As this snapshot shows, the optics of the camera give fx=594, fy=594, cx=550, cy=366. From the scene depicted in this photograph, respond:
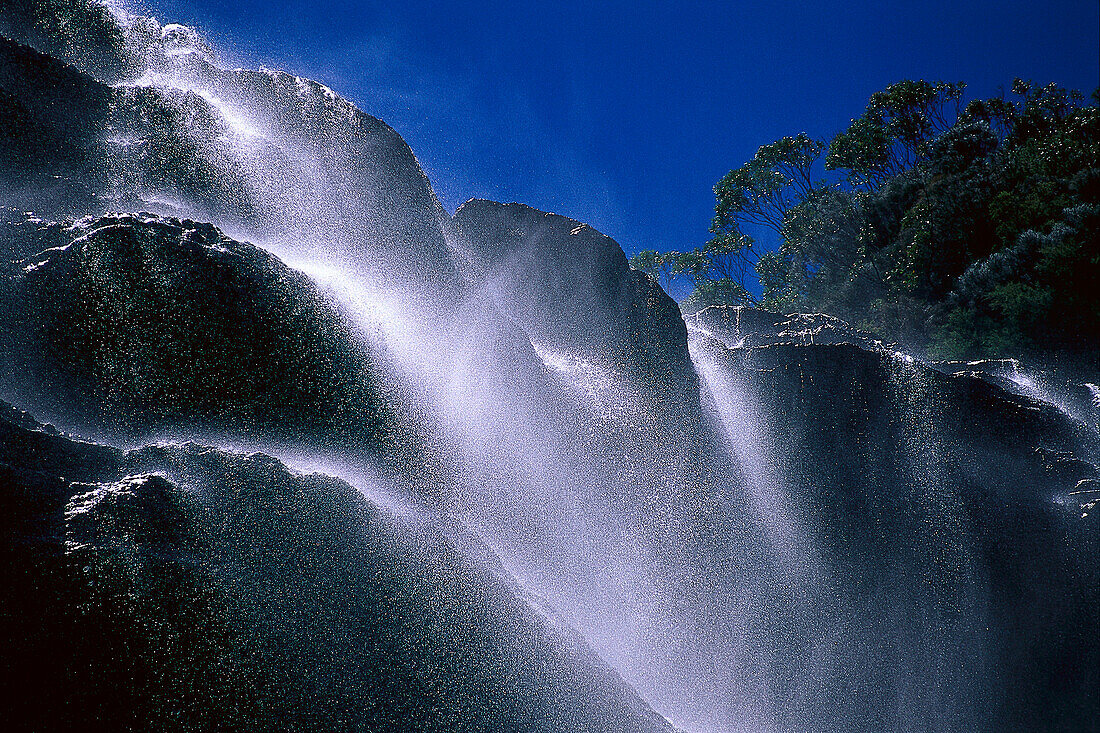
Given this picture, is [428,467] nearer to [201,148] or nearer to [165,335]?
[165,335]

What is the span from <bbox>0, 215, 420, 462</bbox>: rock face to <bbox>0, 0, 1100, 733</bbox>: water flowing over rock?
35mm

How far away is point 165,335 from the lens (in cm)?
650

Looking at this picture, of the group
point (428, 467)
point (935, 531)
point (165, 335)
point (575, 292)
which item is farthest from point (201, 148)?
point (935, 531)

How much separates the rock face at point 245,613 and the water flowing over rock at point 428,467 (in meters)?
0.02

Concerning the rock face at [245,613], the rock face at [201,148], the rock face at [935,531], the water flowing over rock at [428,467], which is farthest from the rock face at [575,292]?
the rock face at [245,613]

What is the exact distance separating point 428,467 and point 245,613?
4.23 metres

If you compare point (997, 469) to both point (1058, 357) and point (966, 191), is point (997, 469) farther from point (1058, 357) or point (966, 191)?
point (966, 191)

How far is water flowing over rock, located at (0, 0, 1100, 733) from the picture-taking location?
469 cm

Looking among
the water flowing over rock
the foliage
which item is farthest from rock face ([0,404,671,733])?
the foliage

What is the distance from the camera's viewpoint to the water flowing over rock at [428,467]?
185 inches

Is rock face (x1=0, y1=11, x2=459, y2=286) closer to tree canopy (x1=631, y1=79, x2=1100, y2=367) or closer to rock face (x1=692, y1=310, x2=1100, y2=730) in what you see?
rock face (x1=692, y1=310, x2=1100, y2=730)

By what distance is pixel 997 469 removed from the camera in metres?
13.3

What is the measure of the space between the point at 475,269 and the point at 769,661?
9447mm

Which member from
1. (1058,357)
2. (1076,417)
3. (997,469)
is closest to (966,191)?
(1058,357)
